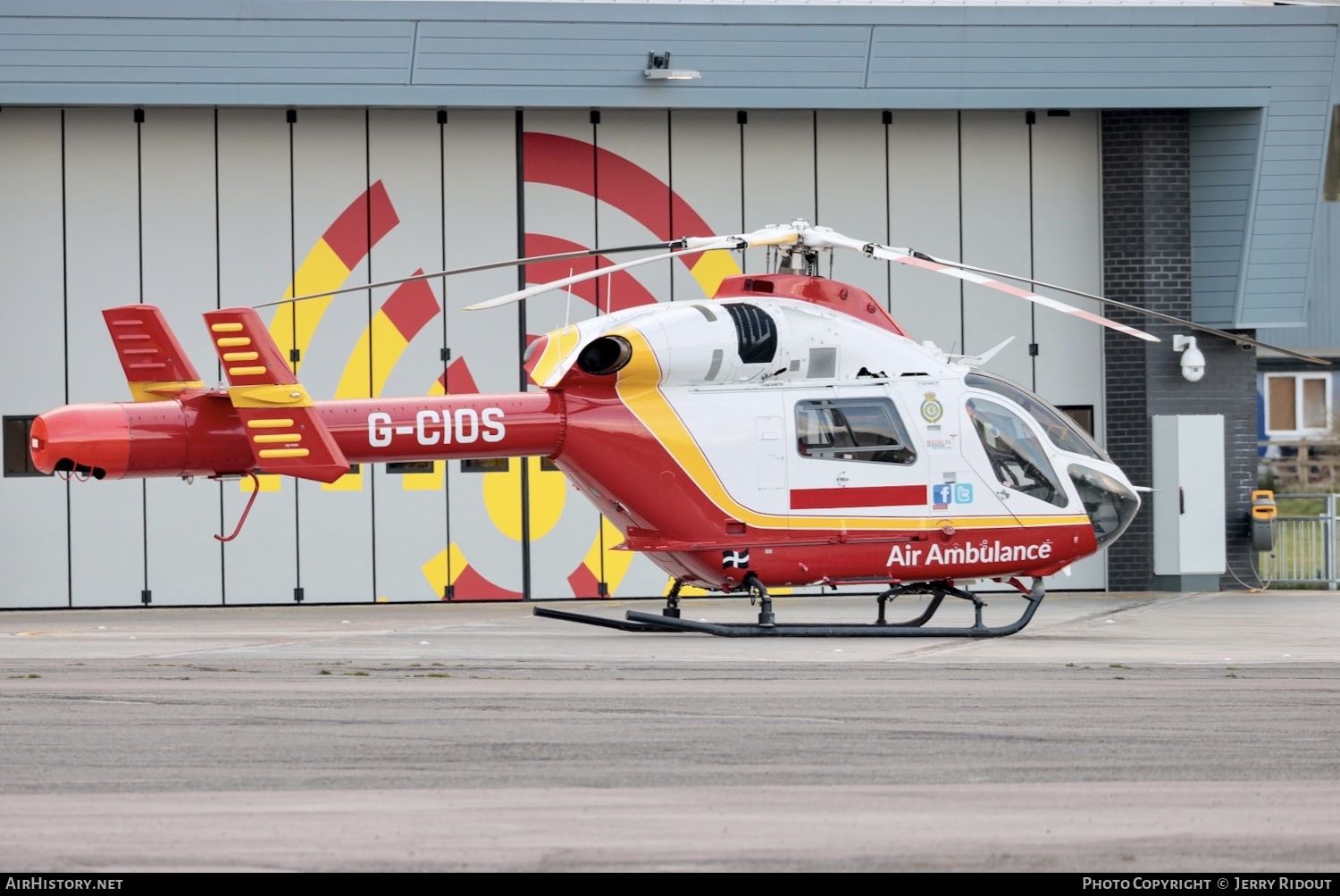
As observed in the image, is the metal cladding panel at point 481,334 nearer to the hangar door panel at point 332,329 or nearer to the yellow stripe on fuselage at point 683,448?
the hangar door panel at point 332,329

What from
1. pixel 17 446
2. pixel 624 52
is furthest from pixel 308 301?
pixel 624 52

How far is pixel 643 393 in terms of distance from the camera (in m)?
13.5

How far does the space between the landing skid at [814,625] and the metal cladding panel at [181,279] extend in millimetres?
6358

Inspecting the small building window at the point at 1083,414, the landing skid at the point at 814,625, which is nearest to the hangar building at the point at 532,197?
the small building window at the point at 1083,414

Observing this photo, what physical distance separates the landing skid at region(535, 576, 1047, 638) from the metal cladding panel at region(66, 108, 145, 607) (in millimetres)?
6937

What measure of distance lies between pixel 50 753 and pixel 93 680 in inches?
113

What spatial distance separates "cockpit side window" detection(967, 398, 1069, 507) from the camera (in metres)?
13.8

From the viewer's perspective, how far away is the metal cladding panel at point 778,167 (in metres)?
19.7

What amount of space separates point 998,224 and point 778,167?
2.90m

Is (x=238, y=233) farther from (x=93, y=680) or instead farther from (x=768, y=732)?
(x=768, y=732)

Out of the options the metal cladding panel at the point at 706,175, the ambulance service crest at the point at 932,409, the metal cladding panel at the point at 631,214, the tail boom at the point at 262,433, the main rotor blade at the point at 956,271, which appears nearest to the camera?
the main rotor blade at the point at 956,271

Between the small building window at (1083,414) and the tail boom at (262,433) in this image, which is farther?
the small building window at (1083,414)

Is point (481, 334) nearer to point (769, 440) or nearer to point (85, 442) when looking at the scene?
point (769, 440)

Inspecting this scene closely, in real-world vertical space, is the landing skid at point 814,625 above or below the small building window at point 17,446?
below
